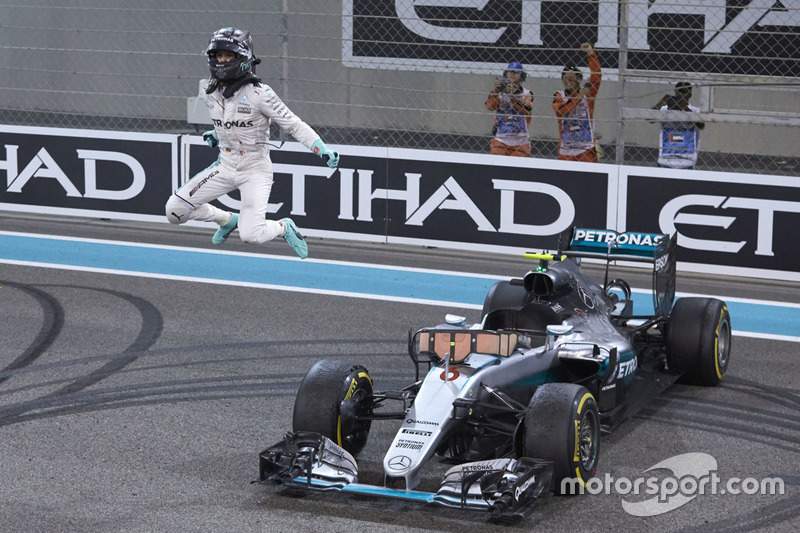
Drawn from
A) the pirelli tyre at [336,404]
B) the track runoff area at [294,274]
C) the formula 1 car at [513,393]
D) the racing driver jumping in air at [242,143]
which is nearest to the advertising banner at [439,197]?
the track runoff area at [294,274]

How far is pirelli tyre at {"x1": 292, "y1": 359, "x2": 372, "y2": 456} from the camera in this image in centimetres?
607

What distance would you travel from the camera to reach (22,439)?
6.72 meters

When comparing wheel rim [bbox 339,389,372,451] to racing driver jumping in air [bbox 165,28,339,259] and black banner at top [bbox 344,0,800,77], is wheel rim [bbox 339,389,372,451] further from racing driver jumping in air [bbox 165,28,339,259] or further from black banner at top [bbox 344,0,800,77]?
black banner at top [bbox 344,0,800,77]

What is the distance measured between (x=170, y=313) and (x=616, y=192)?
182 inches

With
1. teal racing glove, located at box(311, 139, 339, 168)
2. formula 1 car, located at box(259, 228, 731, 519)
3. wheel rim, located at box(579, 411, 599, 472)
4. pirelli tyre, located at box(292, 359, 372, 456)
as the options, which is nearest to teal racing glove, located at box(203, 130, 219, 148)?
teal racing glove, located at box(311, 139, 339, 168)

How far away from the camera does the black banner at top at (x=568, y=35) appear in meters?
15.1

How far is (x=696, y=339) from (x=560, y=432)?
2.30 metres

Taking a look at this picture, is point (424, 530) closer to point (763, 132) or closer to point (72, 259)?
point (72, 259)

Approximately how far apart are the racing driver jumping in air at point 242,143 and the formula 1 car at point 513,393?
2336 millimetres

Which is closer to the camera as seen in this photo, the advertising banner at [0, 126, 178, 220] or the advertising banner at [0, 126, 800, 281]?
the advertising banner at [0, 126, 800, 281]

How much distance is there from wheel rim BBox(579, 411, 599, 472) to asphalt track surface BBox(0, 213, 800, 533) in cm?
19

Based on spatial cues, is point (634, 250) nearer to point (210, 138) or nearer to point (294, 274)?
point (210, 138)

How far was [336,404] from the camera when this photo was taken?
609 cm

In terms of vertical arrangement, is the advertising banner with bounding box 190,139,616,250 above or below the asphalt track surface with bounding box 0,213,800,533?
above
